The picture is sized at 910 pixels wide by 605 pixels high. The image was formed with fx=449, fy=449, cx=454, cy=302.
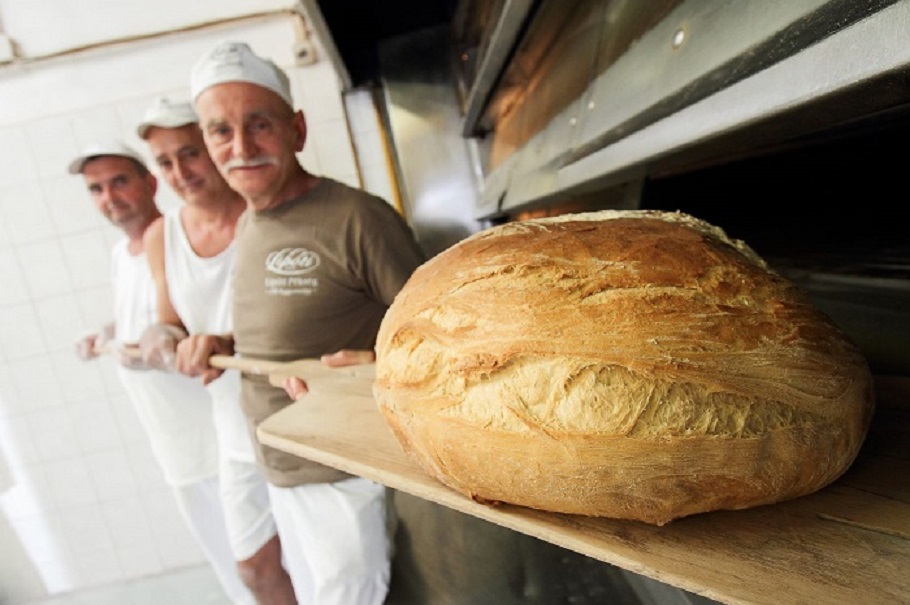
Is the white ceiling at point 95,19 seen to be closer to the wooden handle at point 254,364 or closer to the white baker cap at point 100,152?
the white baker cap at point 100,152

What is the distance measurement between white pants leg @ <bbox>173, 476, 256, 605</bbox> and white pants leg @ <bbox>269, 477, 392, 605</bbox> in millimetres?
1192

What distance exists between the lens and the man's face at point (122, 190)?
2100mm

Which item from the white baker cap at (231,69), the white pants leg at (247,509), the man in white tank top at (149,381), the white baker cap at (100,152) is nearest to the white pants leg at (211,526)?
the man in white tank top at (149,381)

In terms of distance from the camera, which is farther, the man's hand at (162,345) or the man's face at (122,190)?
the man's face at (122,190)

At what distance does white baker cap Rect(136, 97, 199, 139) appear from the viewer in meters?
1.73

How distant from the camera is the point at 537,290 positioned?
1.50 ft

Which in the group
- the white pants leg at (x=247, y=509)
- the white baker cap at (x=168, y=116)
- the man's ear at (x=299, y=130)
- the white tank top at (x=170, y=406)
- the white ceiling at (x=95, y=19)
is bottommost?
the white pants leg at (x=247, y=509)

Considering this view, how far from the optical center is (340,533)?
1253 mm

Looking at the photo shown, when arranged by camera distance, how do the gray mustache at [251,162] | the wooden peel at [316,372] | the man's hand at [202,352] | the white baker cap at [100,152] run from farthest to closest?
the white baker cap at [100,152], the man's hand at [202,352], the gray mustache at [251,162], the wooden peel at [316,372]

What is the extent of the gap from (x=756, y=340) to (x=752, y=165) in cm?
76

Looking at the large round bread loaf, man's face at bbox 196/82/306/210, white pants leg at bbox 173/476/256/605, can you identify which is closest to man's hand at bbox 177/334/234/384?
man's face at bbox 196/82/306/210

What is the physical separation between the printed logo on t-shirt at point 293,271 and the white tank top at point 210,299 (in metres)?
0.66

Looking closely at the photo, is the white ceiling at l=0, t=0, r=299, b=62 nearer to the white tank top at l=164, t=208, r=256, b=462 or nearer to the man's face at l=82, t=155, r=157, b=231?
the man's face at l=82, t=155, r=157, b=231

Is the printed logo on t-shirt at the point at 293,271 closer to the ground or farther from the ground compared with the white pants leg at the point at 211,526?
farther from the ground
